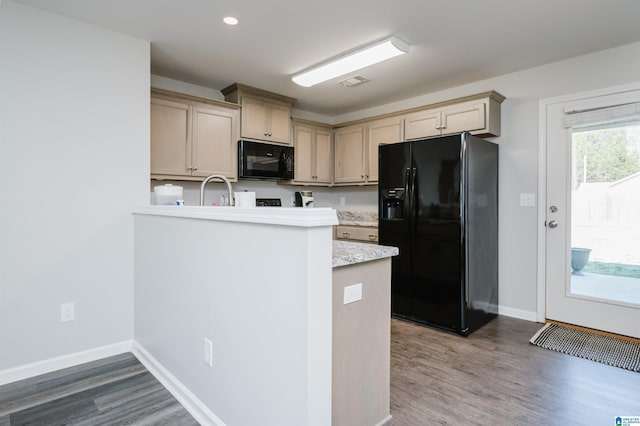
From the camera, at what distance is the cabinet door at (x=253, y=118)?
12.5 ft

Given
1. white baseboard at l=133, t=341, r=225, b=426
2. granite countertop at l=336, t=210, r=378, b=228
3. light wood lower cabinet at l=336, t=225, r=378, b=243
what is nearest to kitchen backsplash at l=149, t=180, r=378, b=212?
granite countertop at l=336, t=210, r=378, b=228

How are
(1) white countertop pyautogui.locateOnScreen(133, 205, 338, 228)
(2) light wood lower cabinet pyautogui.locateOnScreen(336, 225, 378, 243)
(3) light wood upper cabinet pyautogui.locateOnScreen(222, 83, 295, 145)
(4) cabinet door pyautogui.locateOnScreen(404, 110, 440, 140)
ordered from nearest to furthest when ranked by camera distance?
1. (1) white countertop pyautogui.locateOnScreen(133, 205, 338, 228)
2. (4) cabinet door pyautogui.locateOnScreen(404, 110, 440, 140)
3. (3) light wood upper cabinet pyautogui.locateOnScreen(222, 83, 295, 145)
4. (2) light wood lower cabinet pyautogui.locateOnScreen(336, 225, 378, 243)

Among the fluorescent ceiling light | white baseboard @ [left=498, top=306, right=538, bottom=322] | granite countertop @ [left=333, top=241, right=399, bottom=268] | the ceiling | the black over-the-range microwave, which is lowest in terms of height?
white baseboard @ [left=498, top=306, right=538, bottom=322]

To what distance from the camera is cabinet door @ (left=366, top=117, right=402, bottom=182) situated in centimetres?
408

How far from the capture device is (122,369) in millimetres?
2354

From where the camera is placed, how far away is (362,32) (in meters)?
2.62

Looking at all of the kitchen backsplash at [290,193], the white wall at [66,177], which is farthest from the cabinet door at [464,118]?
the white wall at [66,177]

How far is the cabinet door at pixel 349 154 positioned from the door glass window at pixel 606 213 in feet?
7.31

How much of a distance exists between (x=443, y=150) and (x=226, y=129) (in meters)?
2.18

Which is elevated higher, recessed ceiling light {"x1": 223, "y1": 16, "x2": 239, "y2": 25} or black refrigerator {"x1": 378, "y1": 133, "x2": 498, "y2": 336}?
recessed ceiling light {"x1": 223, "y1": 16, "x2": 239, "y2": 25}

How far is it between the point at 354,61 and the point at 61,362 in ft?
10.4

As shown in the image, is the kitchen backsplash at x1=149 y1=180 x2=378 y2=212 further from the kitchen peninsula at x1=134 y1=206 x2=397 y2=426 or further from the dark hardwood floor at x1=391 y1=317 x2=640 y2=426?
the dark hardwood floor at x1=391 y1=317 x2=640 y2=426

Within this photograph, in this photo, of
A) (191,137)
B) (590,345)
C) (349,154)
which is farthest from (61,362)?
(590,345)

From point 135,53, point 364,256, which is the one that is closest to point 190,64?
point 135,53
